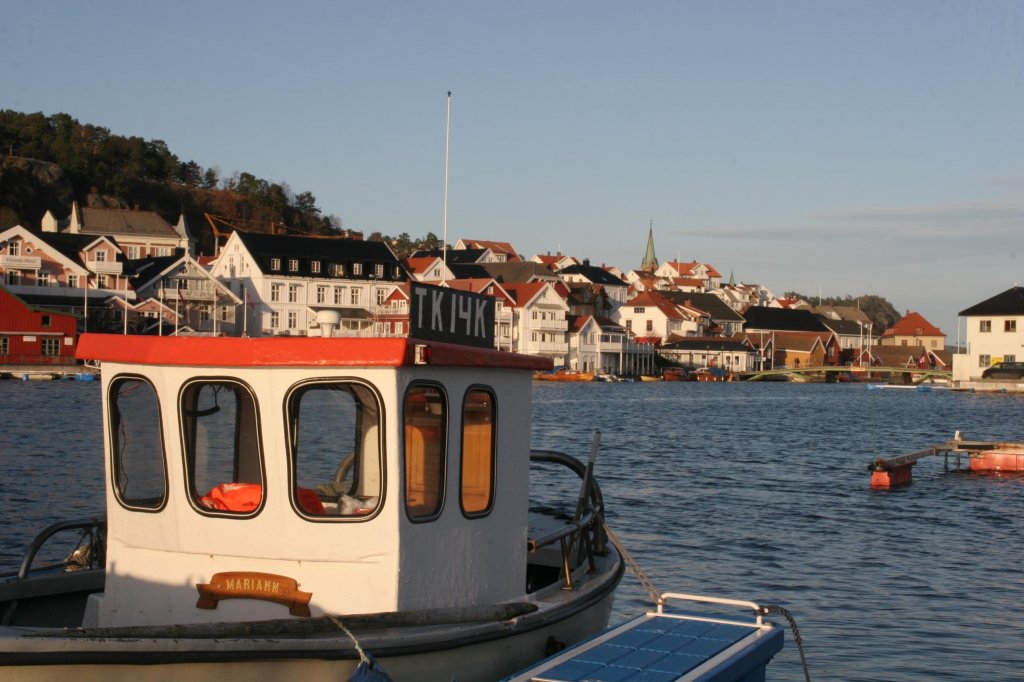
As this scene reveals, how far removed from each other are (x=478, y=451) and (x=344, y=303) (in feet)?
323

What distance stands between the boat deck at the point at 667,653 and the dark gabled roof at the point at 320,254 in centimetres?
9713

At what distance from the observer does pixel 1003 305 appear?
9912 centimetres

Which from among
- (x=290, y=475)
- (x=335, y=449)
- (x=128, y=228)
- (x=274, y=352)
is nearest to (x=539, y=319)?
(x=128, y=228)

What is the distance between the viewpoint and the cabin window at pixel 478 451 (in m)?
8.20

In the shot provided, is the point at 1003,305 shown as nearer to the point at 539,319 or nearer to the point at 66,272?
the point at 539,319

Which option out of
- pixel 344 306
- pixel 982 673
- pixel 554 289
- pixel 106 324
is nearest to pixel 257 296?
pixel 344 306

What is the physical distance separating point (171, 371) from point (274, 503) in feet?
3.54

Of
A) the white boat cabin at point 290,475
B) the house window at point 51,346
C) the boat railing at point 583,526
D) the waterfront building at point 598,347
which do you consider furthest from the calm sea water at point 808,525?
the waterfront building at point 598,347

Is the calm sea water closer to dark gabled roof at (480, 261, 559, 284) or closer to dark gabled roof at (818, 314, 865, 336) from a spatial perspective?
dark gabled roof at (480, 261, 559, 284)

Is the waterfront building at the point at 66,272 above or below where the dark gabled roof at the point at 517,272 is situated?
below

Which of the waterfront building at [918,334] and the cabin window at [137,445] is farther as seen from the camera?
the waterfront building at [918,334]

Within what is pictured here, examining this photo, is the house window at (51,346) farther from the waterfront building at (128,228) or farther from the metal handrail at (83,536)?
the metal handrail at (83,536)

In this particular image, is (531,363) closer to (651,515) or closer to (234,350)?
(234,350)

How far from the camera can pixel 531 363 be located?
8.74 metres
